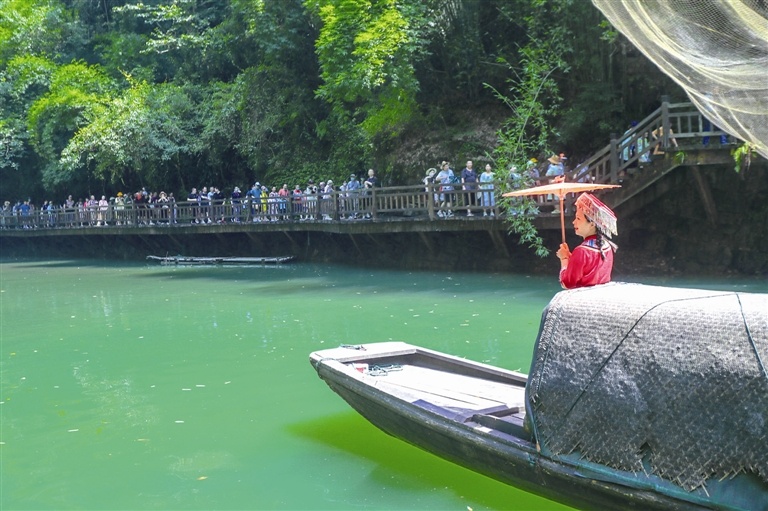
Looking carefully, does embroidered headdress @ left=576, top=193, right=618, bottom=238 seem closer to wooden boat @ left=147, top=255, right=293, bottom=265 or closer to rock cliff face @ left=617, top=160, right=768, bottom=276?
rock cliff face @ left=617, top=160, right=768, bottom=276

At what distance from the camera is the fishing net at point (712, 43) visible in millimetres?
7500

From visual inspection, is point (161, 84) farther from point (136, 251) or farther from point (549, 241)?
point (549, 241)

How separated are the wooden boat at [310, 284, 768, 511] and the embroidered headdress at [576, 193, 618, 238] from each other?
2.03 feet

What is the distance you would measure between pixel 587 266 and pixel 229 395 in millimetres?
4897

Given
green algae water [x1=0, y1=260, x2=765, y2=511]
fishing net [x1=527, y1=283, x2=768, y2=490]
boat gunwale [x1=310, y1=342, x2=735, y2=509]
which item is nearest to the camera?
fishing net [x1=527, y1=283, x2=768, y2=490]

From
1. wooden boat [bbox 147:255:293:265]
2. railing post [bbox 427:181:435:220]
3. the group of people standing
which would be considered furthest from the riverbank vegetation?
wooden boat [bbox 147:255:293:265]

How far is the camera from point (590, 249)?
5.97 metres

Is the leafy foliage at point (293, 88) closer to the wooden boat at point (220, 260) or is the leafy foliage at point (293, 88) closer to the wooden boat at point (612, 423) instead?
the wooden boat at point (220, 260)

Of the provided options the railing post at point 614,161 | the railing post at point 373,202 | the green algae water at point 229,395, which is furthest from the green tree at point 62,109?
A: the railing post at point 614,161

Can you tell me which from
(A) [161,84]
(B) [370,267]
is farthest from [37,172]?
(B) [370,267]

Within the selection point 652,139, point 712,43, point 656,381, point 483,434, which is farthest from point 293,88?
point 656,381

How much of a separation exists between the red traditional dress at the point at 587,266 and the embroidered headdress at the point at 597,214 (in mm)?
115

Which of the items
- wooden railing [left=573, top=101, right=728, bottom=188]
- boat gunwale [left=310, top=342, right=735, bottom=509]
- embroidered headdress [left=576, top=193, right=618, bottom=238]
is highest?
wooden railing [left=573, top=101, right=728, bottom=188]

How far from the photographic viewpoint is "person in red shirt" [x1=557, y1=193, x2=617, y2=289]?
19.6 feet
